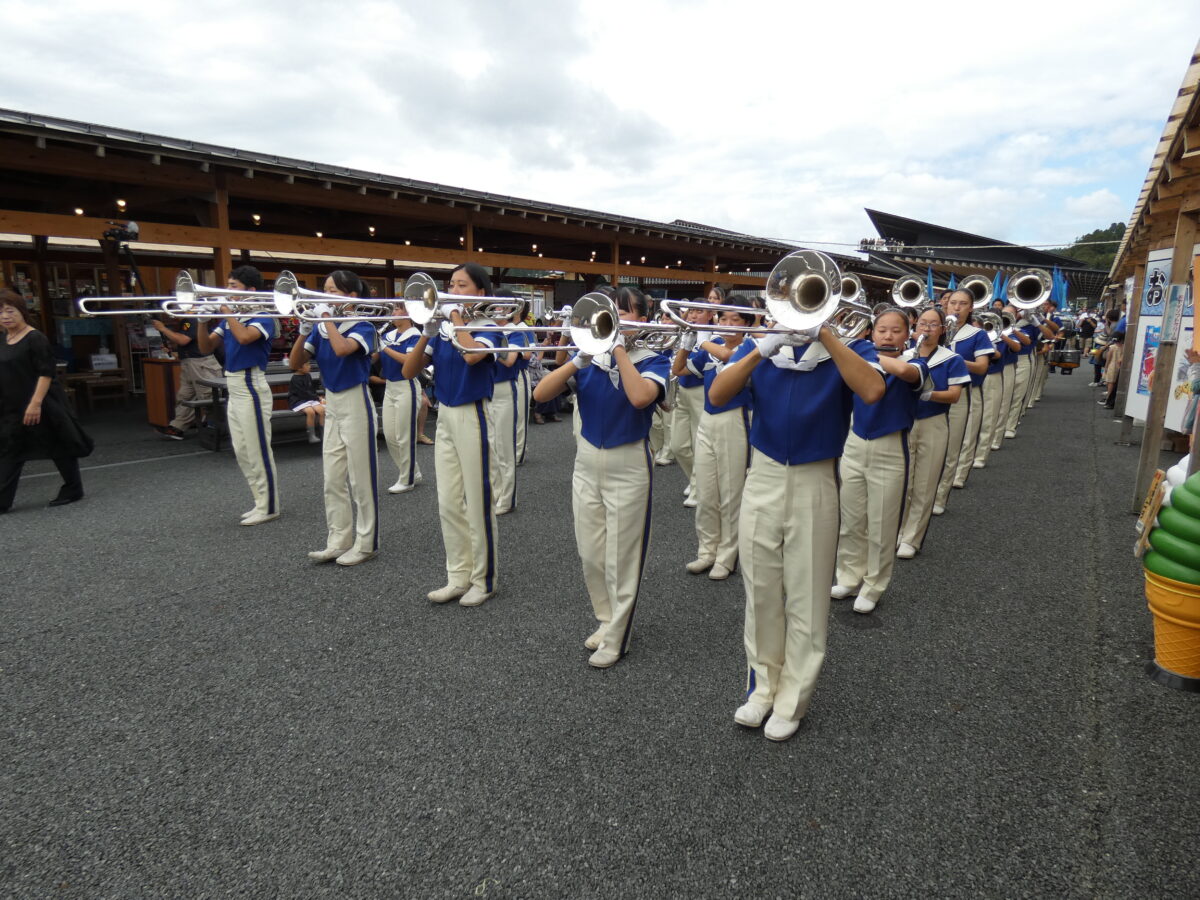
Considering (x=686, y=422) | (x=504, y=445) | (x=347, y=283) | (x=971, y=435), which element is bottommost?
(x=504, y=445)

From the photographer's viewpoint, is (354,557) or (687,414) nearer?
(354,557)

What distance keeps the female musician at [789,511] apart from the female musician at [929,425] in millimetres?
2045

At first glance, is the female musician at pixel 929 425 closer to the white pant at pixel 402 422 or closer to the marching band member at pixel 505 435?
the marching band member at pixel 505 435

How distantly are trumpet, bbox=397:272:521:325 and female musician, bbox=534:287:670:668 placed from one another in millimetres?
1039

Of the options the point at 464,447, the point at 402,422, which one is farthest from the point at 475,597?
the point at 402,422

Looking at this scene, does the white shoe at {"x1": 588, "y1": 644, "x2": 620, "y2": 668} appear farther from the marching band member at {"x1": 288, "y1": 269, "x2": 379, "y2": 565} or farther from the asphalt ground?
the marching band member at {"x1": 288, "y1": 269, "x2": 379, "y2": 565}

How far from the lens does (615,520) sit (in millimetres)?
3447

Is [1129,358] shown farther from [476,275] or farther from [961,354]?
[476,275]

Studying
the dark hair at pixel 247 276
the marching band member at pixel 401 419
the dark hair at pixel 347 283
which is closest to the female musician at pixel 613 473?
the dark hair at pixel 347 283

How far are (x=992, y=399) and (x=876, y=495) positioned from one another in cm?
548

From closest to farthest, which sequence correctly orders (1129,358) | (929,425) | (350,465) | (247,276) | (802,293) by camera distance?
(802,293) → (350,465) → (929,425) → (247,276) → (1129,358)

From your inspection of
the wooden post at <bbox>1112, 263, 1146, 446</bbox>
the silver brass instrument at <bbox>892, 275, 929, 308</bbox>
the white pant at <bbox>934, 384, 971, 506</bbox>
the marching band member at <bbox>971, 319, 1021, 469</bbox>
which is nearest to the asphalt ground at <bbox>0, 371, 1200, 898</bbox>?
the white pant at <bbox>934, 384, 971, 506</bbox>

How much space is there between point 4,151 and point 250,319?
17.0ft

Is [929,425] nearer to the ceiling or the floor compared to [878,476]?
nearer to the ceiling
